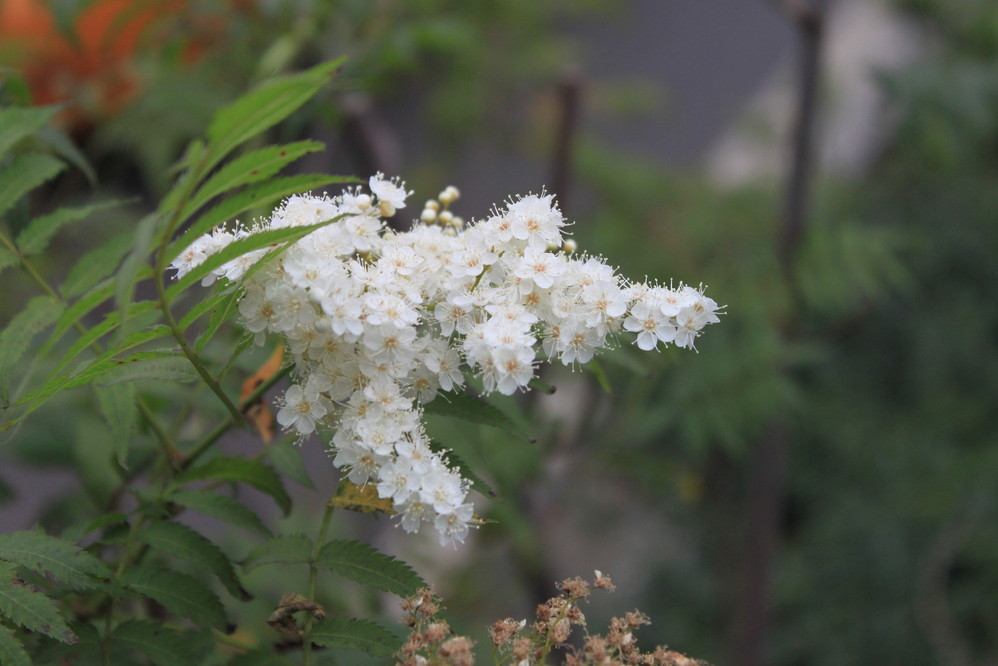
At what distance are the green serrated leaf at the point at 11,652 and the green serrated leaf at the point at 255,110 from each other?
43 centimetres

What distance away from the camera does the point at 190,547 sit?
94 centimetres

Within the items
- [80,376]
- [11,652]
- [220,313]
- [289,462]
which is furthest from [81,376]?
[289,462]

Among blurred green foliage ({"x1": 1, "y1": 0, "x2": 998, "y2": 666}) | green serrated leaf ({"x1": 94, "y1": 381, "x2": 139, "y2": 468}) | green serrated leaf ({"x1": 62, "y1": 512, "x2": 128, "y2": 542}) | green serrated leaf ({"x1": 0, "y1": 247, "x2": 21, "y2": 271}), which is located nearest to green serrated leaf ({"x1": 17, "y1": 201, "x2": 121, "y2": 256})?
green serrated leaf ({"x1": 0, "y1": 247, "x2": 21, "y2": 271})

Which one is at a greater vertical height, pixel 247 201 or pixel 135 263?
pixel 247 201

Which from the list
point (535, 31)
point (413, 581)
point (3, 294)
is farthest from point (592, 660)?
point (535, 31)

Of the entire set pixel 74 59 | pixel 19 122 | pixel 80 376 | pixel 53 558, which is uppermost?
pixel 74 59

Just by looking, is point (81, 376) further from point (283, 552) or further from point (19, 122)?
point (19, 122)

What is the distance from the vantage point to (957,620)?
2.78 m

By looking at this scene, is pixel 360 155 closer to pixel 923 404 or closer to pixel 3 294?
pixel 3 294

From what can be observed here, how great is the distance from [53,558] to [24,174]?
0.50 meters

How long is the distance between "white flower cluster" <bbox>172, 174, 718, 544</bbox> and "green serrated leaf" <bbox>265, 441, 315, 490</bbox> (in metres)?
0.20

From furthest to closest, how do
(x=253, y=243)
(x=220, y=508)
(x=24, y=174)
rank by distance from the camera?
1. (x=24, y=174)
2. (x=220, y=508)
3. (x=253, y=243)

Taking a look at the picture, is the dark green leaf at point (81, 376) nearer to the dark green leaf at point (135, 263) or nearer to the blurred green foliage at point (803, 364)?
the dark green leaf at point (135, 263)

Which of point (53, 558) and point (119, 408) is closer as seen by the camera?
point (53, 558)
